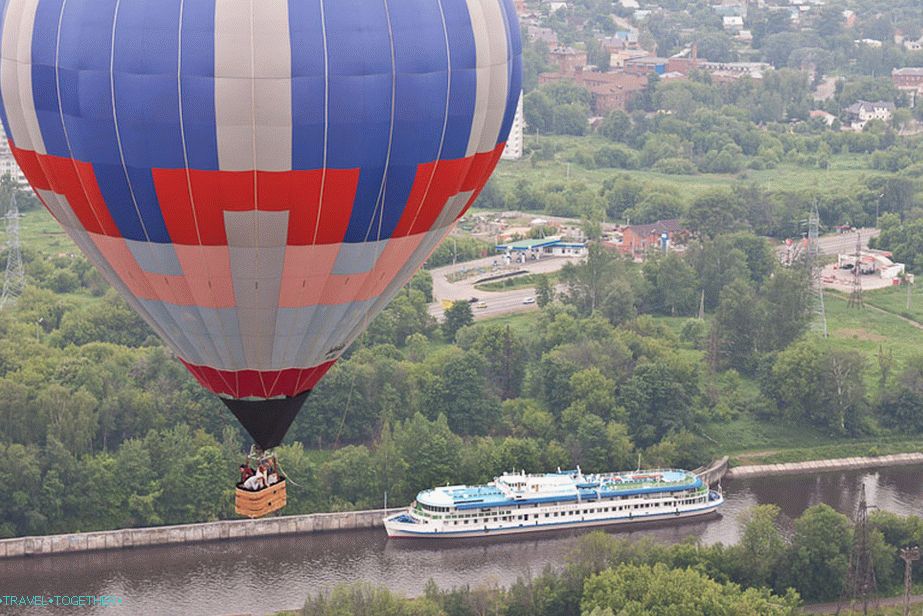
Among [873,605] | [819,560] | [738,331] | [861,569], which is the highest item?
[738,331]

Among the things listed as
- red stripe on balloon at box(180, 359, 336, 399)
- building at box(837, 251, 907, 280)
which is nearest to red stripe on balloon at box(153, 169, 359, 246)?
red stripe on balloon at box(180, 359, 336, 399)

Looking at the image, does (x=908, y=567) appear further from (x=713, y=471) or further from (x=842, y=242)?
(x=842, y=242)

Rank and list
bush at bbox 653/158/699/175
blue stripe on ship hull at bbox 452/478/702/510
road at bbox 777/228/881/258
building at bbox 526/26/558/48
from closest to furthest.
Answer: blue stripe on ship hull at bbox 452/478/702/510 → road at bbox 777/228/881/258 → bush at bbox 653/158/699/175 → building at bbox 526/26/558/48

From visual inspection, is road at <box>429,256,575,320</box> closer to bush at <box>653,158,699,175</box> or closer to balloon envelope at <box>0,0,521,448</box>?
bush at <box>653,158,699,175</box>

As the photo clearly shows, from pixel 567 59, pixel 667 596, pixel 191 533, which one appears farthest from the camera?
pixel 567 59

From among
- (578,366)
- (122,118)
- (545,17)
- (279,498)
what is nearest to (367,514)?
(578,366)

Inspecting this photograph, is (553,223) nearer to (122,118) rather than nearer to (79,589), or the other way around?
(79,589)

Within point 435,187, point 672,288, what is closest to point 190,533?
point 435,187
